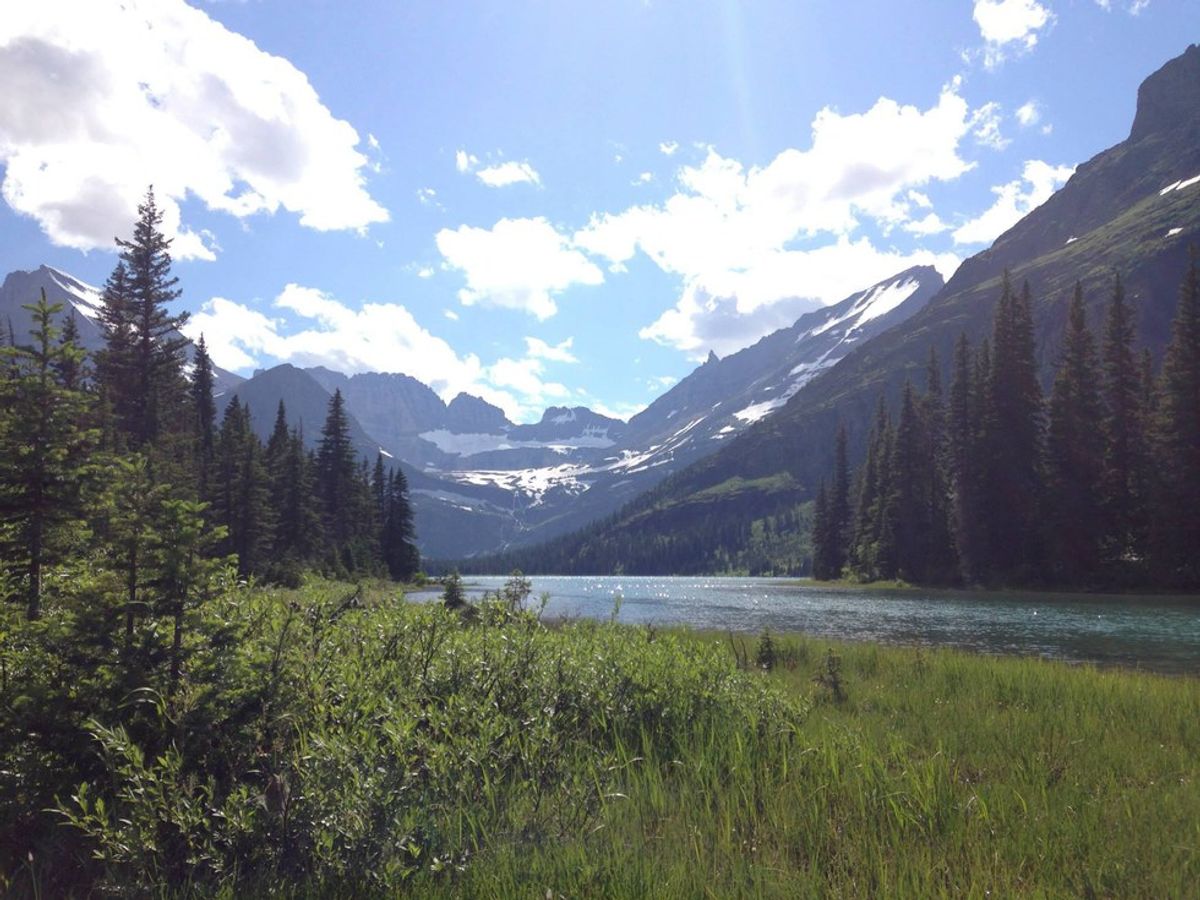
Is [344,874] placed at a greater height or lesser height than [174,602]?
lesser

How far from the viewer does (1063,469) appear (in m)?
59.5

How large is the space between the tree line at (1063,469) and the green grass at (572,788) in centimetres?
5597

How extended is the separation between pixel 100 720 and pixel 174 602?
38.5 inches

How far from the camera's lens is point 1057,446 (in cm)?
6006

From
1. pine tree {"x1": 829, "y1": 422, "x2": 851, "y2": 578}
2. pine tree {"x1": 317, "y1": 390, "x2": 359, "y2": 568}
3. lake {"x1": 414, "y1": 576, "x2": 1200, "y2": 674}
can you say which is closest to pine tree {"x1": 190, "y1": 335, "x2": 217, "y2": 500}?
pine tree {"x1": 317, "y1": 390, "x2": 359, "y2": 568}

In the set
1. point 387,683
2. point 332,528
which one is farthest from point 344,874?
point 332,528

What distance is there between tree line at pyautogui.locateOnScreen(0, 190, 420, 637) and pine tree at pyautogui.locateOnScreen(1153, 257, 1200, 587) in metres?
58.5

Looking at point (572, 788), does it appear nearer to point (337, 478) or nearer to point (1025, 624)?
point (1025, 624)

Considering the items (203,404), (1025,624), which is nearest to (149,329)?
(203,404)

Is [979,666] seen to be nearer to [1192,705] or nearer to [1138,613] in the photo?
[1192,705]

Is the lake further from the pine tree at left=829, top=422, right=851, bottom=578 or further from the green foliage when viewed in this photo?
the pine tree at left=829, top=422, right=851, bottom=578

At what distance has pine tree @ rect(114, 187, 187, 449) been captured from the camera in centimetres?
4138

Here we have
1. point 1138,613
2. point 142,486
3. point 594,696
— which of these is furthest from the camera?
point 1138,613

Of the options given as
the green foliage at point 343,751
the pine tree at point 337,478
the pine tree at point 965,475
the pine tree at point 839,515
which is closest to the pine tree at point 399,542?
the pine tree at point 337,478
